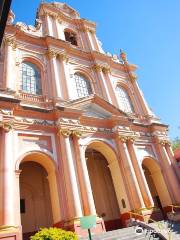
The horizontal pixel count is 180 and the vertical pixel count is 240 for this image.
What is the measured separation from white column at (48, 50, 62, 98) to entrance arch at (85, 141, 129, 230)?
4.42 m

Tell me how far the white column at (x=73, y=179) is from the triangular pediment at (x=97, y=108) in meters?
3.26

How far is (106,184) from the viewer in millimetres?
18297

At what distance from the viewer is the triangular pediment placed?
16.8 metres

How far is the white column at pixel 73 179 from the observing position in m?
12.2

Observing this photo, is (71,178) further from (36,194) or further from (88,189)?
(36,194)

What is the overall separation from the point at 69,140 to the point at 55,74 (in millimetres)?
5921

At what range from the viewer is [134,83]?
23.7 meters

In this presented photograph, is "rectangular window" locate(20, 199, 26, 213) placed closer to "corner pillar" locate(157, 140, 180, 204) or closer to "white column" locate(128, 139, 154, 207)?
"white column" locate(128, 139, 154, 207)

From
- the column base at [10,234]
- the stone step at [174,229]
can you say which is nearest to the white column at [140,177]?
the stone step at [174,229]

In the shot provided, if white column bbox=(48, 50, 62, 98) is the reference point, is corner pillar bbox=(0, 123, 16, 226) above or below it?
below

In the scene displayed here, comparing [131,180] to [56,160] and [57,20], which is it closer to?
[56,160]

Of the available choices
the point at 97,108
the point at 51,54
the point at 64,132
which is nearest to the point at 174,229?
the point at 64,132

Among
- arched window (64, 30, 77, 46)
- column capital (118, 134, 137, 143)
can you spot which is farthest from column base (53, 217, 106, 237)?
arched window (64, 30, 77, 46)

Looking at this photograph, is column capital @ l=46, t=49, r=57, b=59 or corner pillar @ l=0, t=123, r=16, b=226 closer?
corner pillar @ l=0, t=123, r=16, b=226
